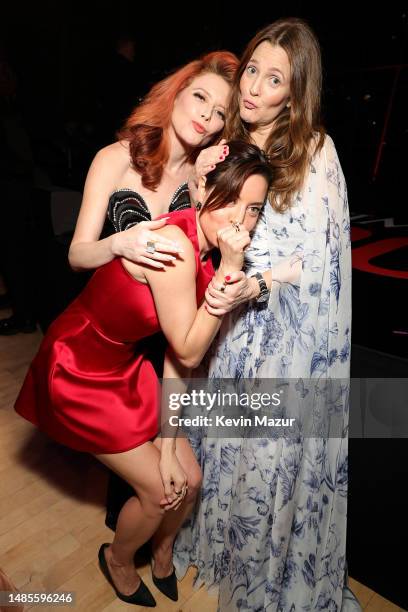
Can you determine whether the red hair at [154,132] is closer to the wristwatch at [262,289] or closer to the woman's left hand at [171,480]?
the wristwatch at [262,289]

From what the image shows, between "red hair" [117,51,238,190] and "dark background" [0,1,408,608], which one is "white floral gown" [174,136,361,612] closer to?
"dark background" [0,1,408,608]

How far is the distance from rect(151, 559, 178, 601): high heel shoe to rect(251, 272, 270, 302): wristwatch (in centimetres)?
113

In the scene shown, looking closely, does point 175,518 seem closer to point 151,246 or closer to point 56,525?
point 56,525

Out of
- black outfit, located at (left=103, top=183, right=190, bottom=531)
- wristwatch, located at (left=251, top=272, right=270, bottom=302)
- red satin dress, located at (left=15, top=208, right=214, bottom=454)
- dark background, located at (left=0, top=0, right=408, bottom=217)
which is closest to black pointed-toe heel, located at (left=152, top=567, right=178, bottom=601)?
black outfit, located at (left=103, top=183, right=190, bottom=531)

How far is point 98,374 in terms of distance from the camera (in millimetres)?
1356

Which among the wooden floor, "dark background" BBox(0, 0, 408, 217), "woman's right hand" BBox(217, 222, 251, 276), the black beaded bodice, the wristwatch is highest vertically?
"dark background" BBox(0, 0, 408, 217)

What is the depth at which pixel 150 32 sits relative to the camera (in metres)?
5.21

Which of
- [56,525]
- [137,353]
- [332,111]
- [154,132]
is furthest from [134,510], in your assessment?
[332,111]

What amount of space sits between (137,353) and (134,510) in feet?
1.66

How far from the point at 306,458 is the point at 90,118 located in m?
5.58

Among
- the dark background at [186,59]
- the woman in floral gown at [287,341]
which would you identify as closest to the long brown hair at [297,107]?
the woman in floral gown at [287,341]

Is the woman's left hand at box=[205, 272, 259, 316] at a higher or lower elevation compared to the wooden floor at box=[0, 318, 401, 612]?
higher

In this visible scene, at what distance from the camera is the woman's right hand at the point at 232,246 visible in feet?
3.32

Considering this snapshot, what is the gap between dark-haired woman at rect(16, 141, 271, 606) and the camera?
1118 mm
